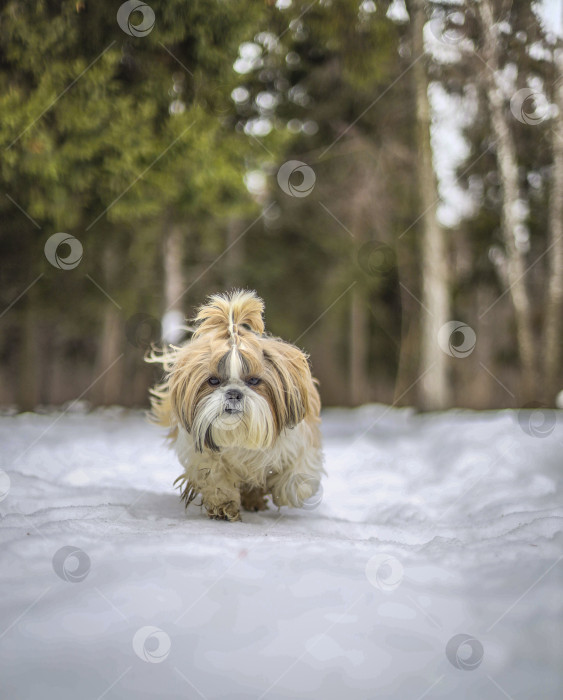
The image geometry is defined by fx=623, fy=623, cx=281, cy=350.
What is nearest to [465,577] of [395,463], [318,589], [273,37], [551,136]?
[318,589]

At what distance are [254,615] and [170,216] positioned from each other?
29.6ft

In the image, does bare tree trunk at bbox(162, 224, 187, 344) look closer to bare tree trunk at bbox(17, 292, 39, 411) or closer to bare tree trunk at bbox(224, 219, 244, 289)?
bare tree trunk at bbox(224, 219, 244, 289)

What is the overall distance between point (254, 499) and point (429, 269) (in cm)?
664

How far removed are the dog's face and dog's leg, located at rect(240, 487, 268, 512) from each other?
659 mm

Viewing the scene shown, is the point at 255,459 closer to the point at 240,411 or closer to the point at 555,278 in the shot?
the point at 240,411

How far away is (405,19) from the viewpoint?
9.27m

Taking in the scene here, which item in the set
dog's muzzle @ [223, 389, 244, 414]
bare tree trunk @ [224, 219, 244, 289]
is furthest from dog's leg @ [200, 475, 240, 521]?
bare tree trunk @ [224, 219, 244, 289]

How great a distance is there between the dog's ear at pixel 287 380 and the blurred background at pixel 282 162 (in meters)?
4.23

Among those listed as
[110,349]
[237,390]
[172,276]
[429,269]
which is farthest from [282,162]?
[237,390]

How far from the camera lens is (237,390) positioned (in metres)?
3.35

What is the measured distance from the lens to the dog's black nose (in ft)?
10.9

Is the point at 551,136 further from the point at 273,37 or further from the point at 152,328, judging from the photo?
the point at 152,328

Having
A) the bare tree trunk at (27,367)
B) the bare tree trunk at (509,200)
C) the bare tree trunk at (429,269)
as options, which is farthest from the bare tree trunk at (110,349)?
the bare tree trunk at (509,200)

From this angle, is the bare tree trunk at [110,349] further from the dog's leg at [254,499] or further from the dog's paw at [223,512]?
the dog's paw at [223,512]
